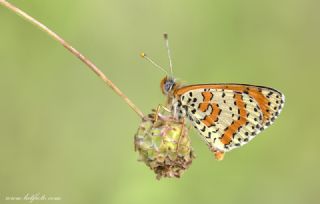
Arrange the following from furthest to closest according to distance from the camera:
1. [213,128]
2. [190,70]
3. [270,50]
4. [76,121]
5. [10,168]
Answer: [270,50], [190,70], [76,121], [10,168], [213,128]

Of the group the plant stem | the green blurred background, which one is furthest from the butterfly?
the green blurred background

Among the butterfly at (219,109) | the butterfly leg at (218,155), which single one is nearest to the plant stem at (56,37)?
the butterfly at (219,109)

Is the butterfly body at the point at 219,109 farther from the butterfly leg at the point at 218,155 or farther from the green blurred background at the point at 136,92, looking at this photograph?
the green blurred background at the point at 136,92

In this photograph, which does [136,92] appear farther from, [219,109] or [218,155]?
[218,155]

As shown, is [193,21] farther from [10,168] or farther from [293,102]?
[10,168]

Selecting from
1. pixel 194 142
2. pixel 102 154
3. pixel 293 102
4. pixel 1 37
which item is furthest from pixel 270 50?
pixel 1 37

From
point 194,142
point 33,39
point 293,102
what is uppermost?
point 33,39

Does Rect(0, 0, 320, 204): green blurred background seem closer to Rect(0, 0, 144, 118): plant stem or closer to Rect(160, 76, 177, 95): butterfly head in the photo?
Rect(160, 76, 177, 95): butterfly head
